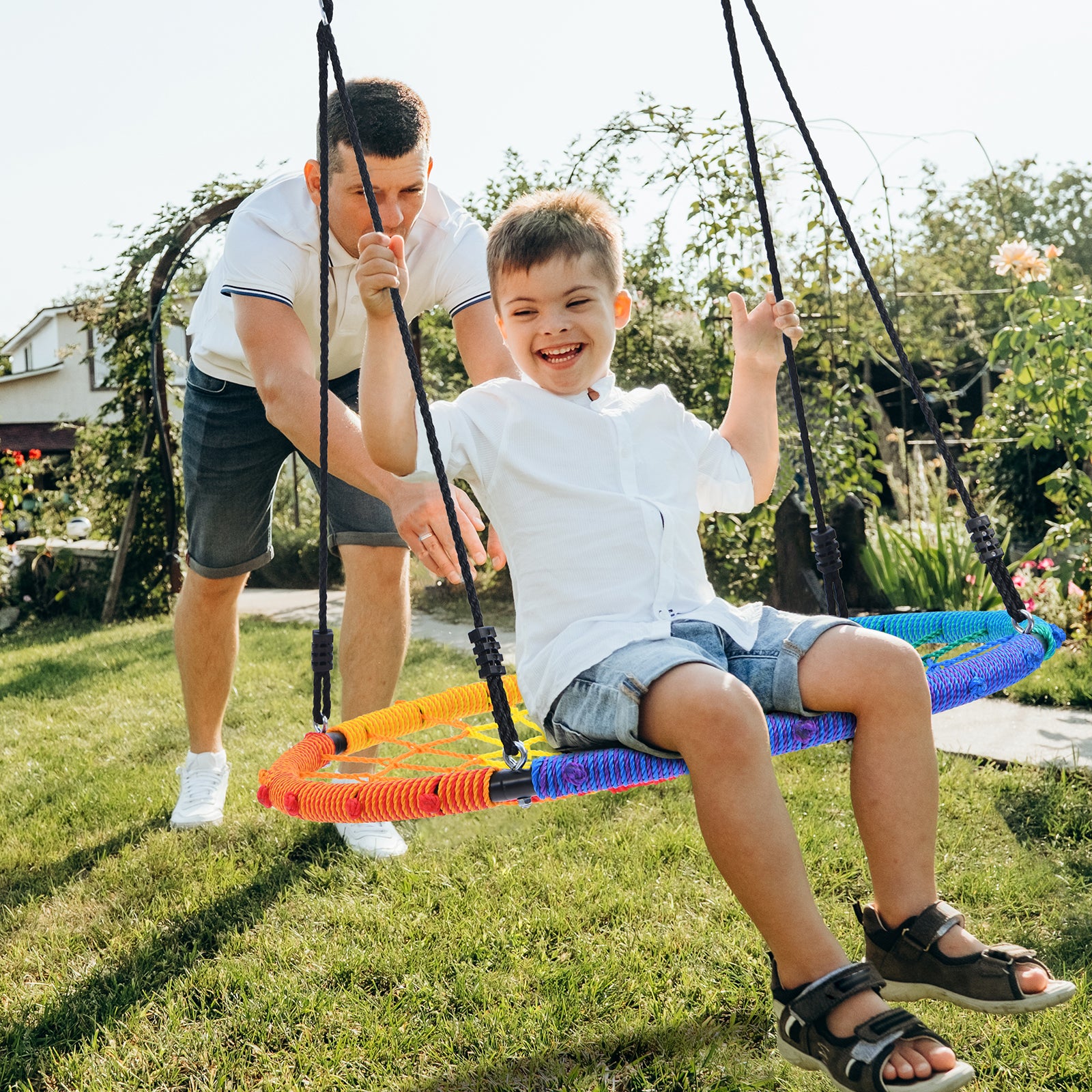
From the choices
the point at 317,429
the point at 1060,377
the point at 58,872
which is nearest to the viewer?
the point at 317,429

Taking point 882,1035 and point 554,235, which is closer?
point 882,1035

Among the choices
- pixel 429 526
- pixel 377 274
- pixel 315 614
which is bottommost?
pixel 315 614

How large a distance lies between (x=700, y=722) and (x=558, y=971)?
0.74 meters

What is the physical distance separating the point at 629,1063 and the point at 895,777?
1.94ft

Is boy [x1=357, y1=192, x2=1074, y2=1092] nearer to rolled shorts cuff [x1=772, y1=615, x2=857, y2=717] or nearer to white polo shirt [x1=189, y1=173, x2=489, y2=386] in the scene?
rolled shorts cuff [x1=772, y1=615, x2=857, y2=717]

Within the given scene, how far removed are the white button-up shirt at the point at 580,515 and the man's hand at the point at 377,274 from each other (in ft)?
0.64

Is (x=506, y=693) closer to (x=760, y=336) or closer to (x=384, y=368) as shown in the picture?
(x=384, y=368)

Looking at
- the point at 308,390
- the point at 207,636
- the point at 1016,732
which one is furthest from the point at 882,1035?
the point at 1016,732

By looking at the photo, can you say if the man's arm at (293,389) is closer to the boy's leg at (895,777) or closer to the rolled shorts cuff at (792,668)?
the rolled shorts cuff at (792,668)

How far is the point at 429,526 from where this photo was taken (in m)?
1.76

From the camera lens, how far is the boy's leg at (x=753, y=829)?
4.15ft

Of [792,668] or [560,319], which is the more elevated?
[560,319]

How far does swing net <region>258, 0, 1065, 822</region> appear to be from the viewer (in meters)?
1.29

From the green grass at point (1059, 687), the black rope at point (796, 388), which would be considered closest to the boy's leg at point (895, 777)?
the black rope at point (796, 388)
